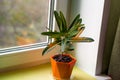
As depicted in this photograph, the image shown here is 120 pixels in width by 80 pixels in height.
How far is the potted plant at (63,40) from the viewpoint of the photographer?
894mm

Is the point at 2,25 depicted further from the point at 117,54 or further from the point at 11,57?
the point at 117,54

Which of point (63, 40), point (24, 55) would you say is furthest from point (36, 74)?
point (63, 40)

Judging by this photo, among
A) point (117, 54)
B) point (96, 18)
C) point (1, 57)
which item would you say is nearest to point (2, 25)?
point (1, 57)

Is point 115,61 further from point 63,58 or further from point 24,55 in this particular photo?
point 24,55

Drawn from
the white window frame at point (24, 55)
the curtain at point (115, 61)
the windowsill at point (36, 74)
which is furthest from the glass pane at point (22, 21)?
the curtain at point (115, 61)

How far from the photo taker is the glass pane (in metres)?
0.96

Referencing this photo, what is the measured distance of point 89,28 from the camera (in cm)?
101

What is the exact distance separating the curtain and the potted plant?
155mm

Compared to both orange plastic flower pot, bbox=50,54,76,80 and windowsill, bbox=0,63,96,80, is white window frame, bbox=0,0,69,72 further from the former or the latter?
orange plastic flower pot, bbox=50,54,76,80

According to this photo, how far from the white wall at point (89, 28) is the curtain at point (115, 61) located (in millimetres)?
80

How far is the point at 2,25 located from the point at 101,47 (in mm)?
458

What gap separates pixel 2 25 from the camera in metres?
0.96

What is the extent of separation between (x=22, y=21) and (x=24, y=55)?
0.16m

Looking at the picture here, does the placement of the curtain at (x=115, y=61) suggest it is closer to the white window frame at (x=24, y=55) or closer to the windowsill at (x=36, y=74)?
the windowsill at (x=36, y=74)
